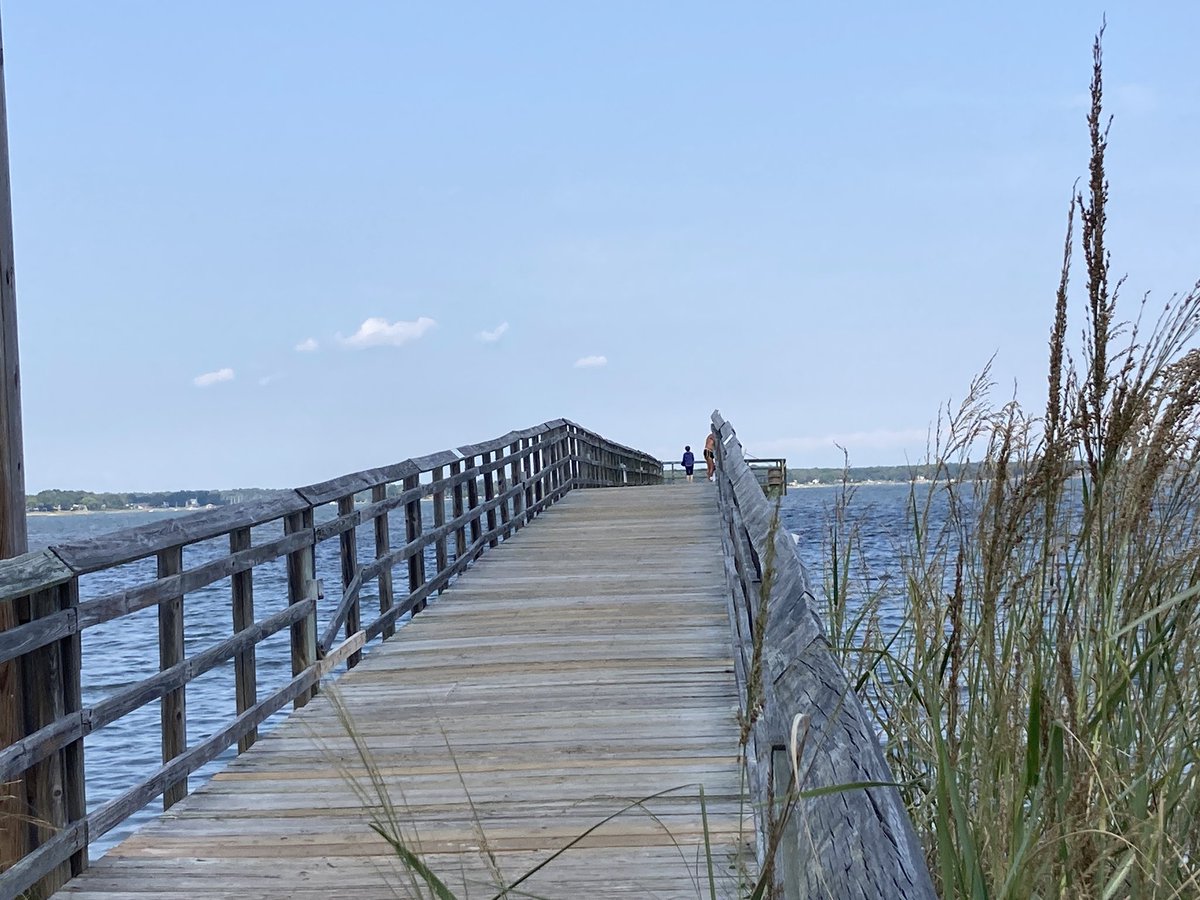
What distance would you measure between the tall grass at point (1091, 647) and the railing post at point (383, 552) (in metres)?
5.54

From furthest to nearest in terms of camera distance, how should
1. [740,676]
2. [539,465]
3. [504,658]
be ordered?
[539,465]
[504,658]
[740,676]

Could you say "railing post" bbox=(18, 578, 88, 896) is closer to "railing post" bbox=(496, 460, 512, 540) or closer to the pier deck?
the pier deck

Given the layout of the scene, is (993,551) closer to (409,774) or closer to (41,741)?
(41,741)

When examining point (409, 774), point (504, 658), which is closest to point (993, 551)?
point (409, 774)

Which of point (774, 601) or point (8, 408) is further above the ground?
point (8, 408)

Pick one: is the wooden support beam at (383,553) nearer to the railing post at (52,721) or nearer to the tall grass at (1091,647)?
the railing post at (52,721)

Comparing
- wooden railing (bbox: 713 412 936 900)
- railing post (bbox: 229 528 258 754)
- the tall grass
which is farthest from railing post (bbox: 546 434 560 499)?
wooden railing (bbox: 713 412 936 900)

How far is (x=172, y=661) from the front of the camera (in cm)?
486

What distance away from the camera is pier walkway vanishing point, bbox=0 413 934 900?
1684 millimetres

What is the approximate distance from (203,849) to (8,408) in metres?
1.64

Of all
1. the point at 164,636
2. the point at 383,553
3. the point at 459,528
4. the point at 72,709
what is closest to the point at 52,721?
the point at 72,709

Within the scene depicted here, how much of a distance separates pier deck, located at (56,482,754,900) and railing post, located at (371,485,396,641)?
0.62 ft

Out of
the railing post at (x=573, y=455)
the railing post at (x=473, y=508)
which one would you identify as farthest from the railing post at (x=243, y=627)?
the railing post at (x=573, y=455)

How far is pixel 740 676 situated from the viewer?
16.2ft
